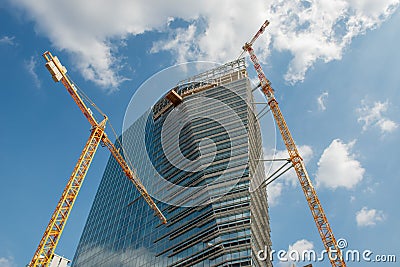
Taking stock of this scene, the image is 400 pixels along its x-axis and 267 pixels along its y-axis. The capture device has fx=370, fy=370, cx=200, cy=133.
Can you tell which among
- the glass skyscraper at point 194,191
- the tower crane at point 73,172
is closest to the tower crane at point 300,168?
the glass skyscraper at point 194,191

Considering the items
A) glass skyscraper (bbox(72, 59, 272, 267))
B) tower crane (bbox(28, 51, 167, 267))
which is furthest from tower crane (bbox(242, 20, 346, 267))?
tower crane (bbox(28, 51, 167, 267))

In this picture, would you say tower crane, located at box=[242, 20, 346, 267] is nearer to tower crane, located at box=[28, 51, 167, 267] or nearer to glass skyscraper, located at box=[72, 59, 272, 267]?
glass skyscraper, located at box=[72, 59, 272, 267]

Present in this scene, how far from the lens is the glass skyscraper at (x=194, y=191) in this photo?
210 feet

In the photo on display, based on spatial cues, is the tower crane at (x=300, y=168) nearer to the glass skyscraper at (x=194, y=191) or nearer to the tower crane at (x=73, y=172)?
the glass skyscraper at (x=194, y=191)

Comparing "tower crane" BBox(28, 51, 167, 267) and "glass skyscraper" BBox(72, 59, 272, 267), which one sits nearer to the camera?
"tower crane" BBox(28, 51, 167, 267)

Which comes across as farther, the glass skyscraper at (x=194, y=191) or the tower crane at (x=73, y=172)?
the glass skyscraper at (x=194, y=191)

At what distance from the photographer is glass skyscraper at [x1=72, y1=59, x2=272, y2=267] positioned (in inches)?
2518

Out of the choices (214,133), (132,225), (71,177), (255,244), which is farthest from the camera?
(132,225)

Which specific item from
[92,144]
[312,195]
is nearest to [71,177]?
[92,144]

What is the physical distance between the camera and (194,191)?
75.2 meters

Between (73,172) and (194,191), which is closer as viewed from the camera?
(73,172)

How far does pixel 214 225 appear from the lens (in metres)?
64.3

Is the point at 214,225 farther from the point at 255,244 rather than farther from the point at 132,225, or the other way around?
the point at 132,225

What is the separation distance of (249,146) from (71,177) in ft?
120
